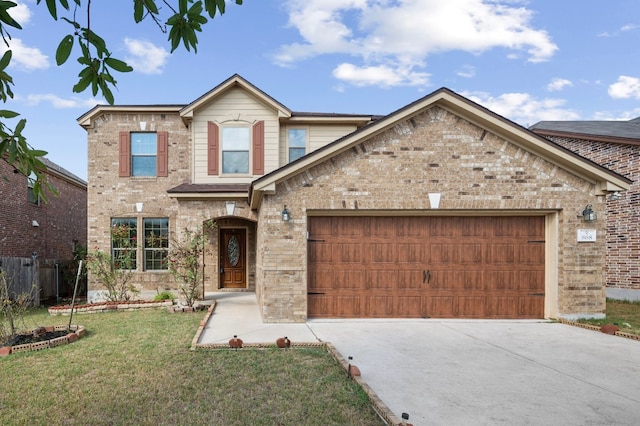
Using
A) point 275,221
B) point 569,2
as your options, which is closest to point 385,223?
point 275,221

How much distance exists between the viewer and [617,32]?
15.0m

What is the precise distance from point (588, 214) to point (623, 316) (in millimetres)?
3194

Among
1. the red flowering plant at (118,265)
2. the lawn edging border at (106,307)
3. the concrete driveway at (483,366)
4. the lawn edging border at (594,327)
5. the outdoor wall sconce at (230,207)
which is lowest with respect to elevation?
the lawn edging border at (106,307)

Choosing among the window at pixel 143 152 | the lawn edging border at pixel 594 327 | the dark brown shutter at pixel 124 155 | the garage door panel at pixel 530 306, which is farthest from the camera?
the window at pixel 143 152

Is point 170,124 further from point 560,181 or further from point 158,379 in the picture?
point 560,181

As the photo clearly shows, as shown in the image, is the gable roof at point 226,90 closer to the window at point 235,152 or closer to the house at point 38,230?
the window at point 235,152

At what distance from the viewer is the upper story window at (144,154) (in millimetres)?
14633

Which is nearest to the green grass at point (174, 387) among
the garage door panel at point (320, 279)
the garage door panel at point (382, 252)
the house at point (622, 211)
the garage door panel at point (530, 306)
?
the garage door panel at point (320, 279)

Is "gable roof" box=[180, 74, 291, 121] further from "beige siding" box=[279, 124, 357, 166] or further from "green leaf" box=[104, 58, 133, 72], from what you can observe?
"green leaf" box=[104, 58, 133, 72]

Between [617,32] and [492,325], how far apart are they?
12538 millimetres

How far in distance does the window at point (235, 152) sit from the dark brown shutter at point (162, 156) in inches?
86.5

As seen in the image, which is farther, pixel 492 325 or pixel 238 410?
pixel 492 325

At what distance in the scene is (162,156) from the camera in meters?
14.7

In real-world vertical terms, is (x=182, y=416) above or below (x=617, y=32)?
below
